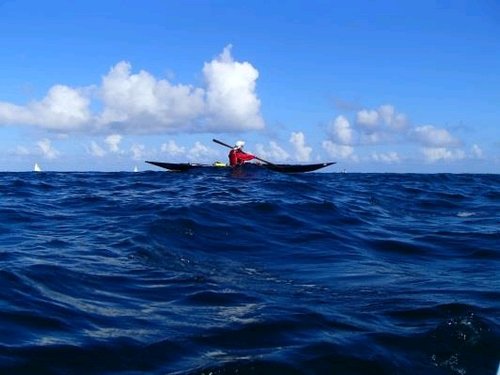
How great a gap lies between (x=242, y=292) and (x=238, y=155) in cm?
2805

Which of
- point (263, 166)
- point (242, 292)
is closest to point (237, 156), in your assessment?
point (263, 166)

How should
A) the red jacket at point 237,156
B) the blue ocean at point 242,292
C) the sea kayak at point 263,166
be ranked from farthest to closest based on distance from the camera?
1. the sea kayak at point 263,166
2. the red jacket at point 237,156
3. the blue ocean at point 242,292

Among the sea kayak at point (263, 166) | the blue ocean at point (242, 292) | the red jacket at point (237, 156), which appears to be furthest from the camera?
the sea kayak at point (263, 166)

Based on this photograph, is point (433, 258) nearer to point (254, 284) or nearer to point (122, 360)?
point (254, 284)

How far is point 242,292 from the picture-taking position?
805 cm

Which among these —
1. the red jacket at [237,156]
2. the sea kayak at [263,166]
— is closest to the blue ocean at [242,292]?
the red jacket at [237,156]

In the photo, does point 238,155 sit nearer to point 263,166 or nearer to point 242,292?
point 263,166

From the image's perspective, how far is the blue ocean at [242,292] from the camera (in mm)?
5598

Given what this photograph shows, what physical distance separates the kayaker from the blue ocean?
1980cm

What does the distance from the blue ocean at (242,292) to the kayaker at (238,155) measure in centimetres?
1980

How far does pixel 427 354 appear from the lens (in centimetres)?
587

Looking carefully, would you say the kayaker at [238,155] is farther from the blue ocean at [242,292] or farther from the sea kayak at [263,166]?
the blue ocean at [242,292]

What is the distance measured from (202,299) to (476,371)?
3704 mm

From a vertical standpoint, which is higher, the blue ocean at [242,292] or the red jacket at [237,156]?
the red jacket at [237,156]
